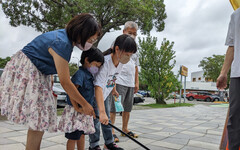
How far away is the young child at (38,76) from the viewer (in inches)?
54.2

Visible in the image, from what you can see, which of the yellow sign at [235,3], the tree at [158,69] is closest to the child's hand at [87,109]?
the yellow sign at [235,3]

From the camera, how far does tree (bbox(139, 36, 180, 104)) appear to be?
1300cm

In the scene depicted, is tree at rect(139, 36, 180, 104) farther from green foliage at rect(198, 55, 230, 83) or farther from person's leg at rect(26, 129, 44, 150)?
green foliage at rect(198, 55, 230, 83)

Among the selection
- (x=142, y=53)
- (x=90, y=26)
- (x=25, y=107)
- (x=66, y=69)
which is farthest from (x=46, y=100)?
(x=142, y=53)

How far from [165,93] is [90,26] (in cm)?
1242

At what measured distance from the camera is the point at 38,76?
1.47 m

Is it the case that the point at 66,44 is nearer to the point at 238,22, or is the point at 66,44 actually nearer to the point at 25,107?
the point at 25,107

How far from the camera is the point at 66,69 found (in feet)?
4.49

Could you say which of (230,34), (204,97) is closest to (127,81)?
(230,34)

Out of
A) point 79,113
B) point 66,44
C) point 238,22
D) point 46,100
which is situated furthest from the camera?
point 238,22

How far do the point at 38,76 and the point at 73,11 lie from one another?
9117 mm

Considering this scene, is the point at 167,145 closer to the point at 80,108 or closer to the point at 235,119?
Answer: the point at 235,119

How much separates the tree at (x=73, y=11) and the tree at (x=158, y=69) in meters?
1.74

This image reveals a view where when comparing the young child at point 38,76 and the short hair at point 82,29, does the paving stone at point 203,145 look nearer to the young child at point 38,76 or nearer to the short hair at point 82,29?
the young child at point 38,76
